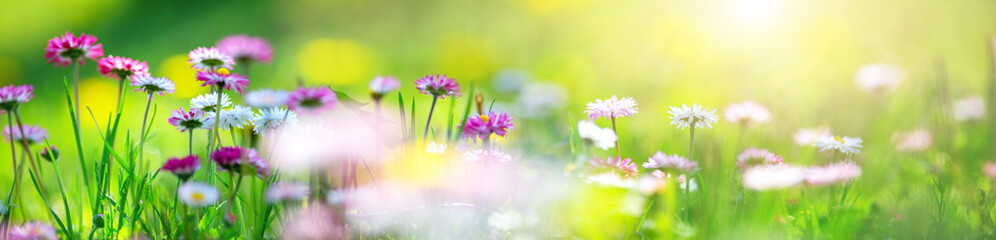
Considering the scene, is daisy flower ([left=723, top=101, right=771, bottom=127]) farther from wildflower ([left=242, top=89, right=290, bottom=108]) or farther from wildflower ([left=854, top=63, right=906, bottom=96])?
wildflower ([left=854, top=63, right=906, bottom=96])

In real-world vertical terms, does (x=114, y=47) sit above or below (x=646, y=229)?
above

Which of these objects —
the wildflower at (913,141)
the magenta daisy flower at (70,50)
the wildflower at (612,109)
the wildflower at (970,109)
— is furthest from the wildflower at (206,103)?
the wildflower at (970,109)

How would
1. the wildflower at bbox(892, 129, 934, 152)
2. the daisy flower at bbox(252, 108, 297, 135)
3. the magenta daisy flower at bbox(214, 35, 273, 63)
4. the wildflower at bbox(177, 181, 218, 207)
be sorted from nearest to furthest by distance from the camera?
the wildflower at bbox(177, 181, 218, 207), the daisy flower at bbox(252, 108, 297, 135), the magenta daisy flower at bbox(214, 35, 273, 63), the wildflower at bbox(892, 129, 934, 152)

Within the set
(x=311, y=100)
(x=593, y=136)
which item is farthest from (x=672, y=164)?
(x=311, y=100)

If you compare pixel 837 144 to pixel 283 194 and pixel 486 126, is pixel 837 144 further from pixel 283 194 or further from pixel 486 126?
pixel 283 194

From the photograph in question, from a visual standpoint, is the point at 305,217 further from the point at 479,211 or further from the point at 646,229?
the point at 646,229

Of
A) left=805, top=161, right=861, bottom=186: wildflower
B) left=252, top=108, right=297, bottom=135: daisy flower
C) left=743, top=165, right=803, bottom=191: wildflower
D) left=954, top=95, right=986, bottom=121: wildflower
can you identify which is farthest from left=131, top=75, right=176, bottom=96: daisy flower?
left=954, top=95, right=986, bottom=121: wildflower

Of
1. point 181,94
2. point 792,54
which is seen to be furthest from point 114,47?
point 792,54
